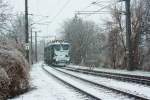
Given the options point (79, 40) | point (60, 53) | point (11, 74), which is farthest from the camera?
point (79, 40)

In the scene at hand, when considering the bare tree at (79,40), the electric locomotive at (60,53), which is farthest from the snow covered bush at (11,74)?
the bare tree at (79,40)

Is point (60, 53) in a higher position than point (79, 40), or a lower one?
lower

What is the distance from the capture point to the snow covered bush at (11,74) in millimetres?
14555

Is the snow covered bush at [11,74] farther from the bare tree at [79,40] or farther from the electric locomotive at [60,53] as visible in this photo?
the bare tree at [79,40]

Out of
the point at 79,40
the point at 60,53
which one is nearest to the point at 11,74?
the point at 60,53

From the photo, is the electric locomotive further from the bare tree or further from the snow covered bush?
the snow covered bush

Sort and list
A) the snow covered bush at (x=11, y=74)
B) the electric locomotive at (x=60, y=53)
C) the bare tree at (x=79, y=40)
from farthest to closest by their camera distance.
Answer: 1. the bare tree at (x=79, y=40)
2. the electric locomotive at (x=60, y=53)
3. the snow covered bush at (x=11, y=74)

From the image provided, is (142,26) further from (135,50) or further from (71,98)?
(71,98)

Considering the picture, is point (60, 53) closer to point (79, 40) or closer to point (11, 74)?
point (79, 40)

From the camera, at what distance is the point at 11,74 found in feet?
52.0

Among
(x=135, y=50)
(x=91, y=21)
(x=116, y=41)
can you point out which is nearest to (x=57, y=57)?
(x=116, y=41)

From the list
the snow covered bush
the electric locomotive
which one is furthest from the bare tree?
the snow covered bush

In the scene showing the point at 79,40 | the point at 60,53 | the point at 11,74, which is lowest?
the point at 11,74

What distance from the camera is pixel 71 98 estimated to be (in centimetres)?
1462
